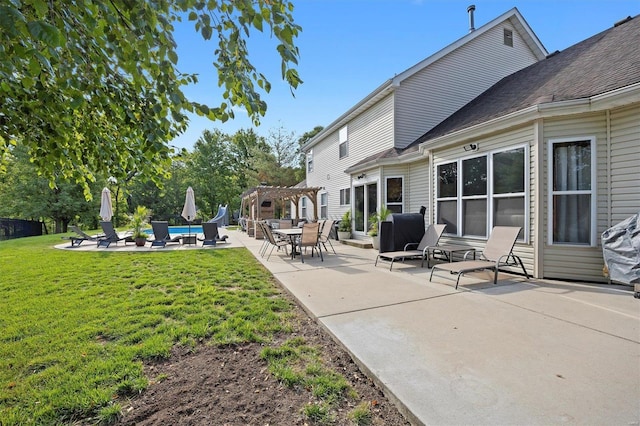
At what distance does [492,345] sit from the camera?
297cm

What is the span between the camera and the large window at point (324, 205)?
52.6ft

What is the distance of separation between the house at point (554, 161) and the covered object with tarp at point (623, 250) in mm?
457

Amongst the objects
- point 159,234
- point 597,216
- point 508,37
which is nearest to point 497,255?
point 597,216

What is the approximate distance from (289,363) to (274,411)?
2.08 feet

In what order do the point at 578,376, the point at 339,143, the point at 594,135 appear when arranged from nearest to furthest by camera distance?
the point at 578,376 < the point at 594,135 < the point at 339,143

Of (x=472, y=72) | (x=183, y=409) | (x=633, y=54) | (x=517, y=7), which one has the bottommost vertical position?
(x=183, y=409)

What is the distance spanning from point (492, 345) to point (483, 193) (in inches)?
191

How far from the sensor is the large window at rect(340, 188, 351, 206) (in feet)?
44.0

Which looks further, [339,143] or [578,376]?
[339,143]

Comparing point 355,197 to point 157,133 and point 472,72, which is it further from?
point 157,133

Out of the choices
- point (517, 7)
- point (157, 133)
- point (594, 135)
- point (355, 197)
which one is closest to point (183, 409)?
point (157, 133)

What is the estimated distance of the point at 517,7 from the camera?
11.2 metres

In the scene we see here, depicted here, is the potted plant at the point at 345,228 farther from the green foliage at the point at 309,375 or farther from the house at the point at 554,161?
the green foliage at the point at 309,375

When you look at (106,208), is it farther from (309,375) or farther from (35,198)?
(35,198)
